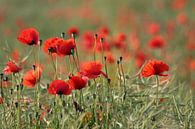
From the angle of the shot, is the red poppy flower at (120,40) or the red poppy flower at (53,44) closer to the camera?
the red poppy flower at (53,44)

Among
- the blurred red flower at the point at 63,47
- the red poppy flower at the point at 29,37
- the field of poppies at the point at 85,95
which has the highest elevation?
the red poppy flower at the point at 29,37

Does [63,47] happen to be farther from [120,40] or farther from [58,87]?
[120,40]

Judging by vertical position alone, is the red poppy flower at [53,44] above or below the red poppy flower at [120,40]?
below

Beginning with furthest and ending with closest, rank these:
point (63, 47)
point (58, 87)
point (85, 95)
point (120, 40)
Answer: point (120, 40) < point (85, 95) < point (63, 47) < point (58, 87)

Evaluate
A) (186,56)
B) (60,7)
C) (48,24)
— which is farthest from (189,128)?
(60,7)

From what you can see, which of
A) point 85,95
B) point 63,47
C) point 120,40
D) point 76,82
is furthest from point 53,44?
point 120,40

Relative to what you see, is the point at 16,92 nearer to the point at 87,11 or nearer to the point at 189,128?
the point at 189,128

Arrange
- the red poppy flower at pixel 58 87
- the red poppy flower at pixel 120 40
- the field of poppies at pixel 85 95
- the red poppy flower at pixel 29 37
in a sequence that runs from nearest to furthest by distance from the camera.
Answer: the red poppy flower at pixel 58 87
the field of poppies at pixel 85 95
the red poppy flower at pixel 29 37
the red poppy flower at pixel 120 40

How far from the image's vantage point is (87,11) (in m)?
10.9

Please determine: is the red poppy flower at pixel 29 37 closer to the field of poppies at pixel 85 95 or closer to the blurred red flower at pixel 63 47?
the field of poppies at pixel 85 95

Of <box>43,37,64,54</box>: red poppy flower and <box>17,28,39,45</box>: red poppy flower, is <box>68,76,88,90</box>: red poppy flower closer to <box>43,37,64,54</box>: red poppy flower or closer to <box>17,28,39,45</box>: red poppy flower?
<box>43,37,64,54</box>: red poppy flower

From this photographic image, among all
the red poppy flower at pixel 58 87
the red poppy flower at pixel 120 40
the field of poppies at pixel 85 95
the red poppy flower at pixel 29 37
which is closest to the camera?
the red poppy flower at pixel 58 87

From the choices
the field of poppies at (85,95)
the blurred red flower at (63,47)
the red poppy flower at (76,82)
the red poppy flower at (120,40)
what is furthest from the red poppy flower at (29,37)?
the red poppy flower at (120,40)

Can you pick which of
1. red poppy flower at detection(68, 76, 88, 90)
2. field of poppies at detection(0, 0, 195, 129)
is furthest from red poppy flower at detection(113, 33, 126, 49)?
red poppy flower at detection(68, 76, 88, 90)
